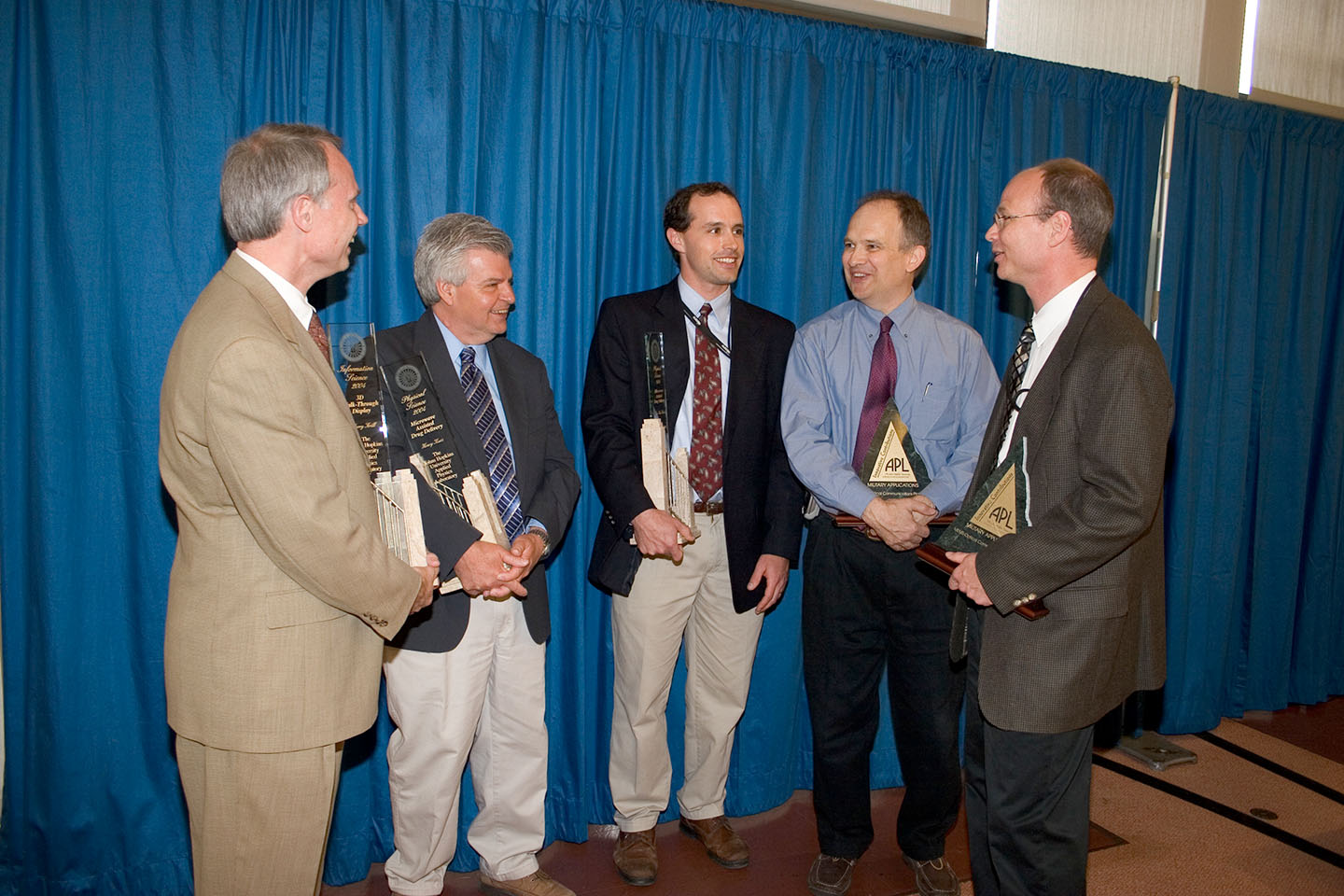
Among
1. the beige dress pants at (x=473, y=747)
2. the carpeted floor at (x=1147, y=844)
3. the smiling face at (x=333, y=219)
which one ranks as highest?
the smiling face at (x=333, y=219)

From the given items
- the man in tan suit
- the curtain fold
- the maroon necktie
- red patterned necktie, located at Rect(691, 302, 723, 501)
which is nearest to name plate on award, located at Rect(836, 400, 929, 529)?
the maroon necktie

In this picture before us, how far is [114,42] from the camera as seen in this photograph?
246cm

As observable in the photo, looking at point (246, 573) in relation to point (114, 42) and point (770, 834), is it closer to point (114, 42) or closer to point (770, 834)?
point (114, 42)

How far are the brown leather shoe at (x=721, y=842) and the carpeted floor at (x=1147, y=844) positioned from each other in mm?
31

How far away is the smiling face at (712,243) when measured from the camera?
279 cm

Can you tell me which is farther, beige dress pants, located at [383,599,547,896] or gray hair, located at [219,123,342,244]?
beige dress pants, located at [383,599,547,896]

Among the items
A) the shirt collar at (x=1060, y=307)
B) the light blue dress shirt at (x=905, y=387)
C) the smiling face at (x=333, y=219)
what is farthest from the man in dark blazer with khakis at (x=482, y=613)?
the shirt collar at (x=1060, y=307)

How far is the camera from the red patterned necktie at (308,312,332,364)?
1.83 meters

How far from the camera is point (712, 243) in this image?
2787 millimetres

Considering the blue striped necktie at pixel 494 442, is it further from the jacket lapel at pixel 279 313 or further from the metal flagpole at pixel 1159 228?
the metal flagpole at pixel 1159 228

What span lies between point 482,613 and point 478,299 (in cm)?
85

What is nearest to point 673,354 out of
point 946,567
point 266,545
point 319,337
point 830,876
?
point 946,567

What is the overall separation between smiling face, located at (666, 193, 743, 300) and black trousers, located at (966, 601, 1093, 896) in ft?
4.91

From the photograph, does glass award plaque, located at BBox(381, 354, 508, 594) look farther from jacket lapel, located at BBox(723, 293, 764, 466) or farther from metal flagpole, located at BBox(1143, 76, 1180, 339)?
metal flagpole, located at BBox(1143, 76, 1180, 339)
